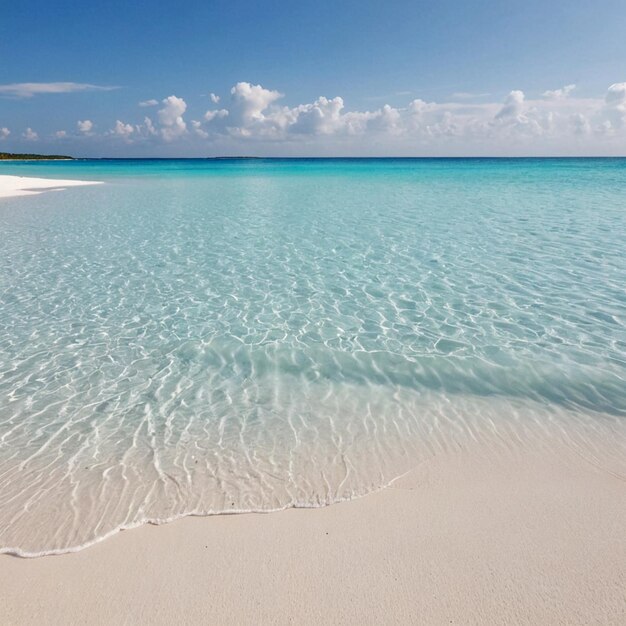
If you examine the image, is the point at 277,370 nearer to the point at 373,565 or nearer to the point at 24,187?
the point at 373,565

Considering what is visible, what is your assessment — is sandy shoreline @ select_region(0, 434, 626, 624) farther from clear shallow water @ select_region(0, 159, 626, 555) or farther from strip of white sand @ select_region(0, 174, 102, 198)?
strip of white sand @ select_region(0, 174, 102, 198)

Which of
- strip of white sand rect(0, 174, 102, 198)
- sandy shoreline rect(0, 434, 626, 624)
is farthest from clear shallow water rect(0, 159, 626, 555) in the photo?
strip of white sand rect(0, 174, 102, 198)

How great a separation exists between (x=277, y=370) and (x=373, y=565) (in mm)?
3345

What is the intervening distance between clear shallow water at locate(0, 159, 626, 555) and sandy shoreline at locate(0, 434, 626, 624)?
0.82 feet

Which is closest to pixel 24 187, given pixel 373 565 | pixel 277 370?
pixel 277 370

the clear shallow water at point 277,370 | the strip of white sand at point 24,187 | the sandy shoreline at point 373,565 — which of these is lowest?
the strip of white sand at point 24,187

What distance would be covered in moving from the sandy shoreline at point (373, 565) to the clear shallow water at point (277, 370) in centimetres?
25

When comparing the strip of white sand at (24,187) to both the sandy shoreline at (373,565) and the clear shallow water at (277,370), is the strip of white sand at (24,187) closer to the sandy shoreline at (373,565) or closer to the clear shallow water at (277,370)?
the clear shallow water at (277,370)

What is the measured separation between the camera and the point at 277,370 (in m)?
6.28

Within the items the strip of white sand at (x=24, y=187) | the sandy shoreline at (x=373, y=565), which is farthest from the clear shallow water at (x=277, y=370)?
the strip of white sand at (x=24, y=187)

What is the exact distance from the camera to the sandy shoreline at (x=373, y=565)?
2.91m

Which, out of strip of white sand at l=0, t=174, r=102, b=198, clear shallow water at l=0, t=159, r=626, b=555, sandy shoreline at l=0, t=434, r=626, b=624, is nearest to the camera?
sandy shoreline at l=0, t=434, r=626, b=624

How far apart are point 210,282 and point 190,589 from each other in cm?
787

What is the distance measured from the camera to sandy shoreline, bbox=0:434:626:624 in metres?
2.91
